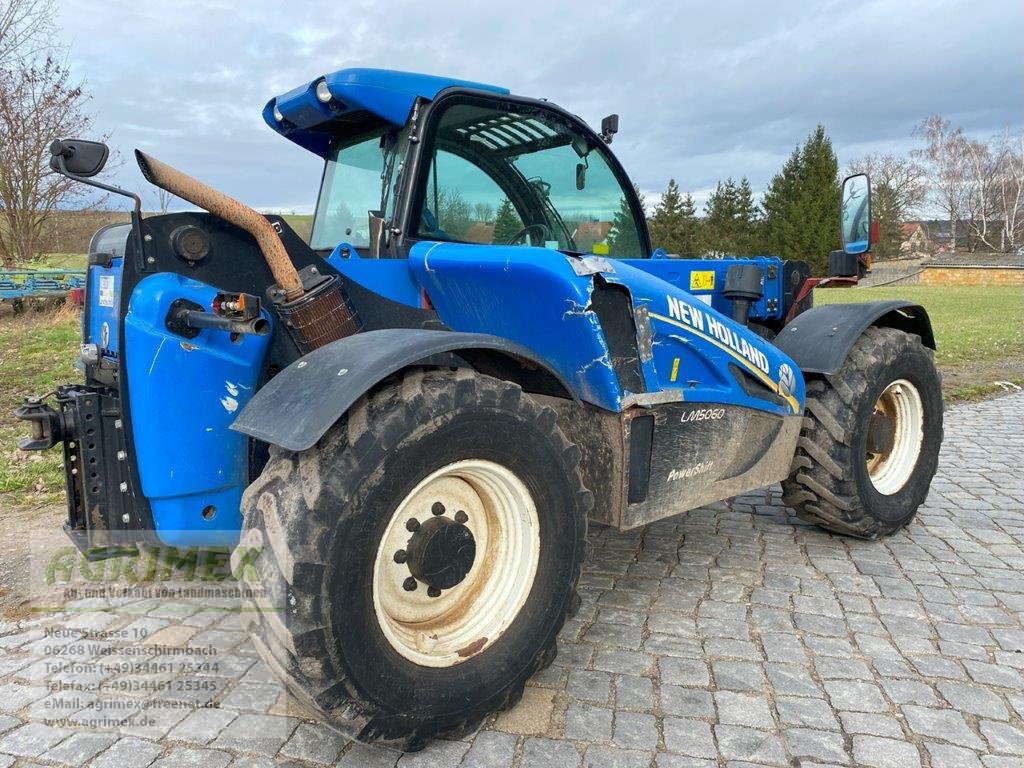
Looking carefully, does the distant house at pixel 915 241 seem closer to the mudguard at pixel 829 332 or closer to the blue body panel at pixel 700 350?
the mudguard at pixel 829 332

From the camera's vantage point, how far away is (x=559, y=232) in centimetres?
381

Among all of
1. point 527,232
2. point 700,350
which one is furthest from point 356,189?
point 700,350

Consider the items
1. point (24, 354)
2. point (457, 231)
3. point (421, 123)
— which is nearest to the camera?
point (421, 123)

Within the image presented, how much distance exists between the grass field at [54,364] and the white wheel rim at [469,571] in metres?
3.70

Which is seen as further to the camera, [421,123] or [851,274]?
[851,274]

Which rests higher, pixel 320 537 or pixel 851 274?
pixel 851 274

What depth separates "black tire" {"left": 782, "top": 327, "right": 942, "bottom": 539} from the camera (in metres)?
4.13

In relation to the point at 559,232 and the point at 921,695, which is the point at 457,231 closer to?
the point at 559,232

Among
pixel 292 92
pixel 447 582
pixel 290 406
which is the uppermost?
pixel 292 92

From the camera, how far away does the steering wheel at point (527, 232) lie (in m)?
3.64

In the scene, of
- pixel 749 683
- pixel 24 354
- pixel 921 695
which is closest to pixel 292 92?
pixel 749 683

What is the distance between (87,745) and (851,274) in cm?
436

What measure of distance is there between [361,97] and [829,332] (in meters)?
2.72

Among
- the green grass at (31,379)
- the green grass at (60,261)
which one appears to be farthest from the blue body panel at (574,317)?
the green grass at (60,261)
